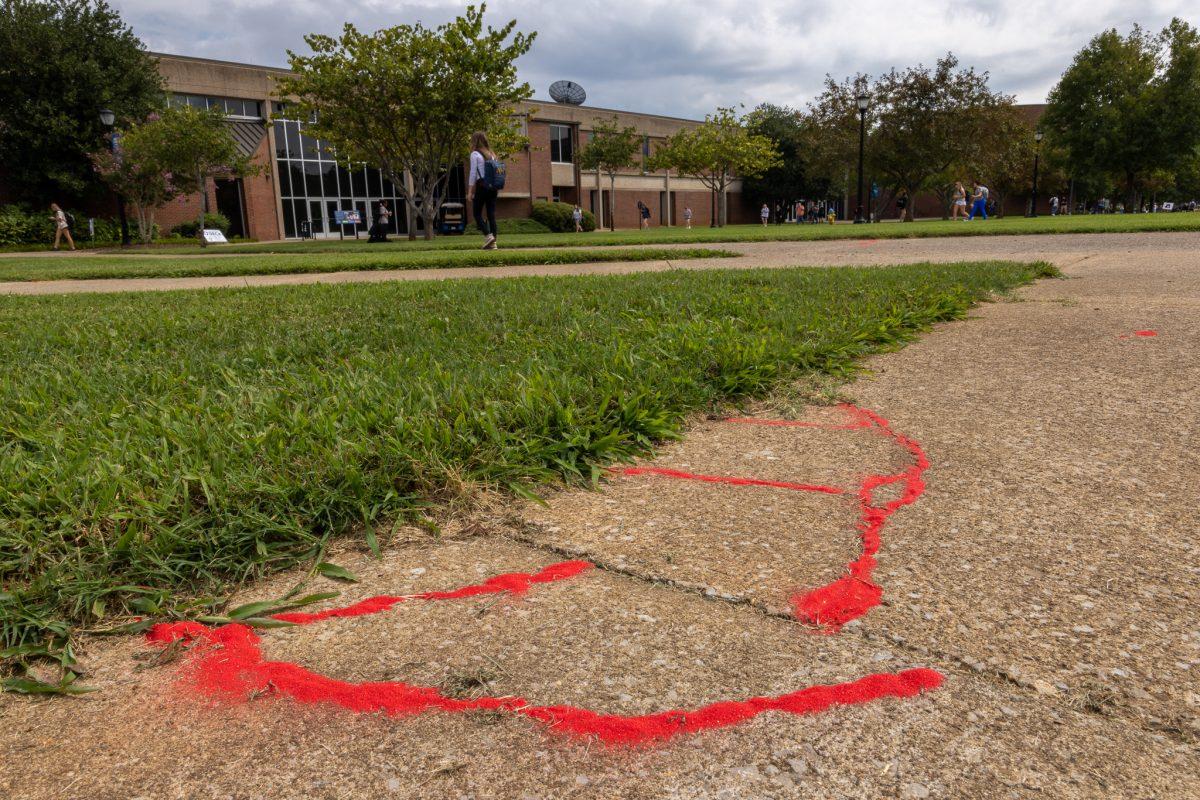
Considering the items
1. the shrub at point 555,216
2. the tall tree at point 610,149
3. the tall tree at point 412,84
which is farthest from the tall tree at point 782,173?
the tall tree at point 412,84

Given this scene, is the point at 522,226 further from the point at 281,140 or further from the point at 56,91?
the point at 56,91

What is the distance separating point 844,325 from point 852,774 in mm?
3734

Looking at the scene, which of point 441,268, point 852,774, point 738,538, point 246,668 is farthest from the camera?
point 441,268

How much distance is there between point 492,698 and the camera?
138cm

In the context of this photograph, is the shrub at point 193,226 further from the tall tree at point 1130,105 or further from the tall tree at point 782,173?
the tall tree at point 1130,105

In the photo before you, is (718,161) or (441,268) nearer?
(441,268)

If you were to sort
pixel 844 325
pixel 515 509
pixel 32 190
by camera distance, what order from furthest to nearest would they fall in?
pixel 32 190
pixel 844 325
pixel 515 509

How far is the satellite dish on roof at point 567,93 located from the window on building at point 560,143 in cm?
587

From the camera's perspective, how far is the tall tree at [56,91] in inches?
1294

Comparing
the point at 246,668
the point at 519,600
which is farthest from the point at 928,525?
the point at 246,668

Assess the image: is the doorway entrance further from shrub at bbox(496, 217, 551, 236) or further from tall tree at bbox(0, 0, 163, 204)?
shrub at bbox(496, 217, 551, 236)

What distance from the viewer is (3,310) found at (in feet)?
20.1

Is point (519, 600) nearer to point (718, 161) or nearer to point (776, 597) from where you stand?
point (776, 597)

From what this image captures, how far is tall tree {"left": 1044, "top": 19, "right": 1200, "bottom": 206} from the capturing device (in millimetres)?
46750
